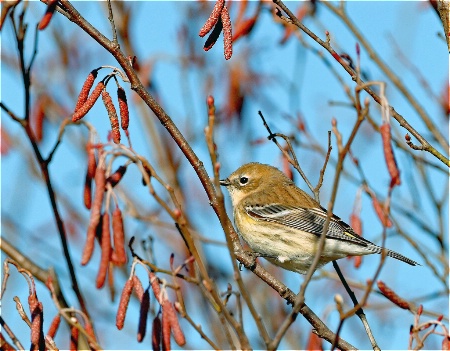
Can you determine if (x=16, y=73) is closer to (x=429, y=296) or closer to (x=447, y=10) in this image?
(x=429, y=296)

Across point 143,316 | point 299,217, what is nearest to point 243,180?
point 299,217

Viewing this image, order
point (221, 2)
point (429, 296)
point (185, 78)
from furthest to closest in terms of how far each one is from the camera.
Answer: point (185, 78)
point (429, 296)
point (221, 2)

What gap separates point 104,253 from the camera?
2305mm

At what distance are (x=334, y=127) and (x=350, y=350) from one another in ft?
4.09

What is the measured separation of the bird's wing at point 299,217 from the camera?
16.8ft

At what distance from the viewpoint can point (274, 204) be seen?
5672 mm

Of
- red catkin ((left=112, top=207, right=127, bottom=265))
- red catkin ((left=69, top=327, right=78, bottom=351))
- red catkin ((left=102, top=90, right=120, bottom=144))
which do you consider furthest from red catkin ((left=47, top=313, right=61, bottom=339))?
red catkin ((left=102, top=90, right=120, bottom=144))

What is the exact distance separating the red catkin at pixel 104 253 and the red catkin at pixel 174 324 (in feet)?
0.76

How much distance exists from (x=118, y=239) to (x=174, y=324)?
0.34 m

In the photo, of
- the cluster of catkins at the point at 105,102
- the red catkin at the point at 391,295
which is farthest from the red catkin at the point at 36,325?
the red catkin at the point at 391,295

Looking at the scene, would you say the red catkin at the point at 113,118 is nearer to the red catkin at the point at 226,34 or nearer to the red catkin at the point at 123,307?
the red catkin at the point at 226,34

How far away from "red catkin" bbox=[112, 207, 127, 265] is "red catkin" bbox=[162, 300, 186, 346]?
0.68 ft

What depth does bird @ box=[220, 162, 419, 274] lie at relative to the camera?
481 centimetres

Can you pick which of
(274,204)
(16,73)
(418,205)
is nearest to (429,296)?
(418,205)
